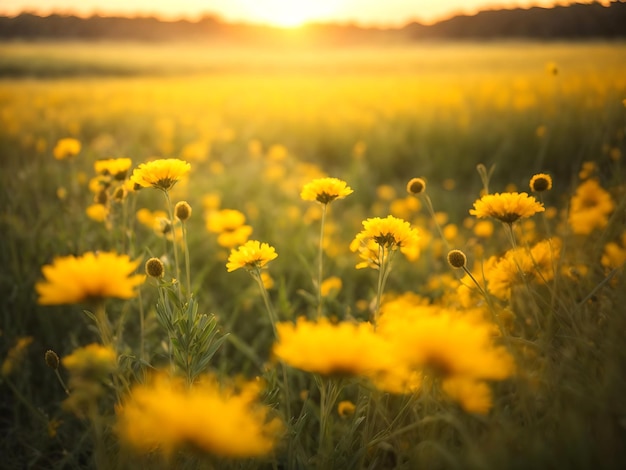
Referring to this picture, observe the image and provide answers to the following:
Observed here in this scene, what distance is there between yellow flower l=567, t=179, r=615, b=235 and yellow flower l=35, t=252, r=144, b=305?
143 centimetres

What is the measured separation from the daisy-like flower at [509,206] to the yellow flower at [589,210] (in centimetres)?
67

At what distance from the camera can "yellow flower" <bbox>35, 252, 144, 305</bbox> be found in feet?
2.12

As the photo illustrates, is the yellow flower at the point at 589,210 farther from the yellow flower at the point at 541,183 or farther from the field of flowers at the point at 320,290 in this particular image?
the yellow flower at the point at 541,183

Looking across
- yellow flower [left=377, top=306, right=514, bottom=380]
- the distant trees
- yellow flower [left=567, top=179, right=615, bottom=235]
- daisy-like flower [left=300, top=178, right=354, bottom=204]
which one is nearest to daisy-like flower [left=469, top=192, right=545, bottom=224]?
daisy-like flower [left=300, top=178, right=354, bottom=204]

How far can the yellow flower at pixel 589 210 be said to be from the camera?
169cm

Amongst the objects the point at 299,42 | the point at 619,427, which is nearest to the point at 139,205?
the point at 619,427

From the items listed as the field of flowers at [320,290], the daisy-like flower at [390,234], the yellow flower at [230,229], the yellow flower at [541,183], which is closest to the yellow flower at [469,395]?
the field of flowers at [320,290]

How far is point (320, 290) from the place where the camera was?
46.5 inches

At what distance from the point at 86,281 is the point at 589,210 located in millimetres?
1835

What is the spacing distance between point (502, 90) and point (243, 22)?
51.1 meters

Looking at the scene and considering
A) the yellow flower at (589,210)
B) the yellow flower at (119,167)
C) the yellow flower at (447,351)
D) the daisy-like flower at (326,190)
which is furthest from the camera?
the yellow flower at (589,210)

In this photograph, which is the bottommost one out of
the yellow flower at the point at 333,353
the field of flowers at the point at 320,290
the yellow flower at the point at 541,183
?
the field of flowers at the point at 320,290

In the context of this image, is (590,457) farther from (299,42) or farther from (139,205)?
(299,42)

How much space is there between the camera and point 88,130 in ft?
18.6
